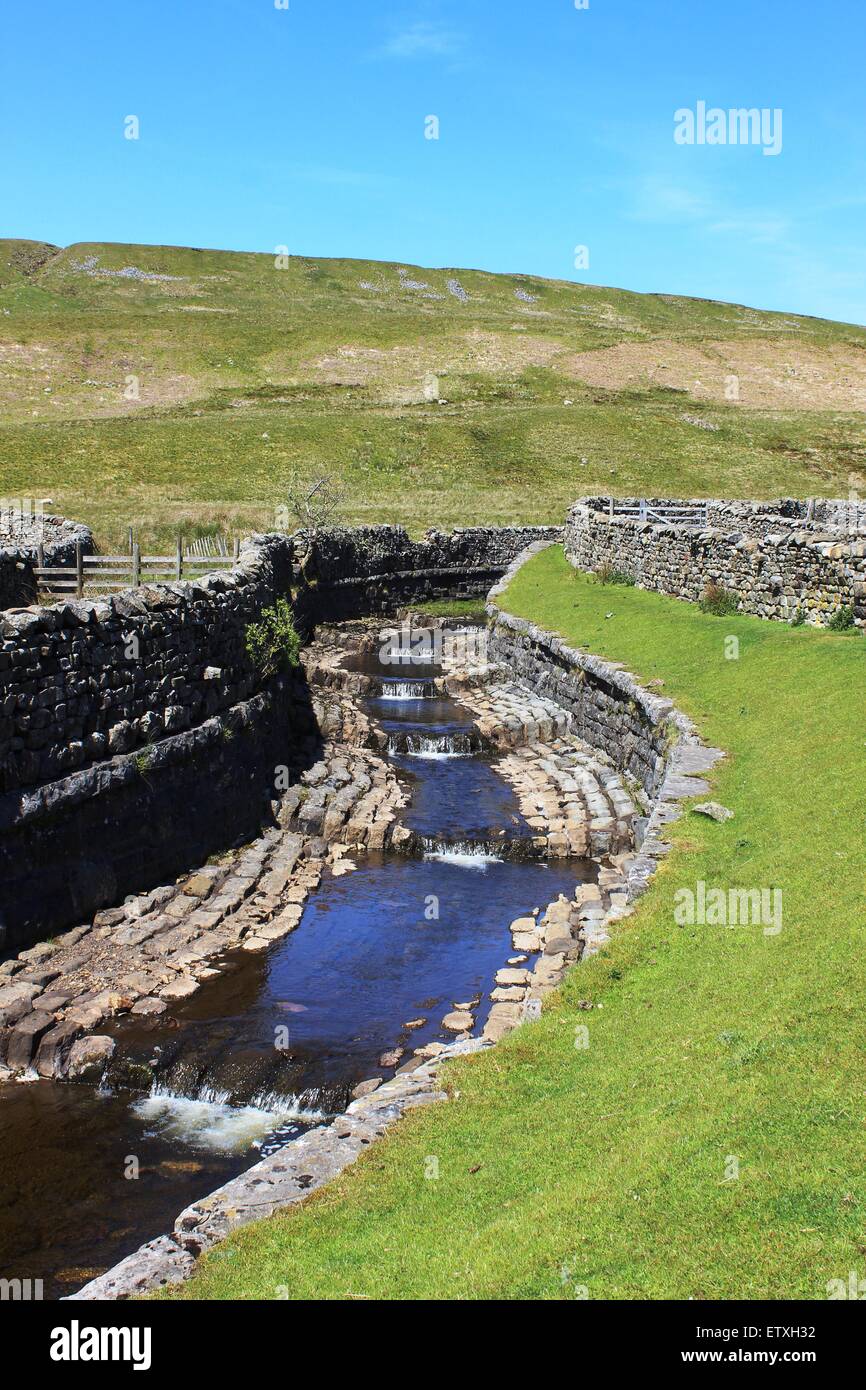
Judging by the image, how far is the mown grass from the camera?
609 cm

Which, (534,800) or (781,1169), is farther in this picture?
(534,800)

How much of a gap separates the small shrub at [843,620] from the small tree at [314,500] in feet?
89.5

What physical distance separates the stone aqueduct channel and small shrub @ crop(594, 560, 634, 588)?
886cm

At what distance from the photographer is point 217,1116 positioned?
11438mm

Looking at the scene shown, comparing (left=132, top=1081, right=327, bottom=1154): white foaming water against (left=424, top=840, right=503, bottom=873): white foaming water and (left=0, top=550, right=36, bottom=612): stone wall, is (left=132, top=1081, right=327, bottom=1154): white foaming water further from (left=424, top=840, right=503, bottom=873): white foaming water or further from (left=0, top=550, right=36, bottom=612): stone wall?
(left=0, top=550, right=36, bottom=612): stone wall

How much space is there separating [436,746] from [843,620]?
31.1 ft

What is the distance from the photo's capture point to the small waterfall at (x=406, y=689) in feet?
108

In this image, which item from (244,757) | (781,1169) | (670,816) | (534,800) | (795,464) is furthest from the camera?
(795,464)

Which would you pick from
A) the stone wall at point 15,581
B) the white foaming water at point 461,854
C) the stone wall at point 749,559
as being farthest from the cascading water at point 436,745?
the stone wall at point 15,581

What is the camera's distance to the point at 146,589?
1731cm

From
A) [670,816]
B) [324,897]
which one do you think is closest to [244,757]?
[324,897]

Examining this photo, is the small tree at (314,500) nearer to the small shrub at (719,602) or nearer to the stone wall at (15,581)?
the stone wall at (15,581)
